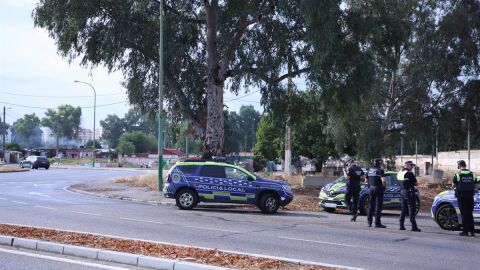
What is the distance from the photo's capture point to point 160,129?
24.9m

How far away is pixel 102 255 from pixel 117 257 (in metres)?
0.34

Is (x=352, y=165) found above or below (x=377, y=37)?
below

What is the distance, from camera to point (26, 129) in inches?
6900

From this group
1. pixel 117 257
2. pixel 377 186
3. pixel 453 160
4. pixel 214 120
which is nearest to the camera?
pixel 117 257

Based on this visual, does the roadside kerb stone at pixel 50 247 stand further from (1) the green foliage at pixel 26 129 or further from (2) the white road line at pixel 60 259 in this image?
(1) the green foliage at pixel 26 129

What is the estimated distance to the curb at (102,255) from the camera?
7965 mm

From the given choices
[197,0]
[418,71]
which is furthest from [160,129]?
[418,71]

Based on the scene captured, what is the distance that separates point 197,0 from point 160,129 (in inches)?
240

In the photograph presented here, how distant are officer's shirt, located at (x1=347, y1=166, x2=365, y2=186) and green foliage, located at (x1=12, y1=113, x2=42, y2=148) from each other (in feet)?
567

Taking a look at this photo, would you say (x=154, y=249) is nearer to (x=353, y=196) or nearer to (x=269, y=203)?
(x=353, y=196)

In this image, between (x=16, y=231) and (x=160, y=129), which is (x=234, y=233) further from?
(x=160, y=129)

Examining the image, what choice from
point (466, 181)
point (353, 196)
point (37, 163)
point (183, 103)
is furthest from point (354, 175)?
point (37, 163)

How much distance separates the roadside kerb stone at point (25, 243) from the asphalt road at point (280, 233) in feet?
7.10

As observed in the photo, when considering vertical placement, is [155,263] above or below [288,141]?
below
